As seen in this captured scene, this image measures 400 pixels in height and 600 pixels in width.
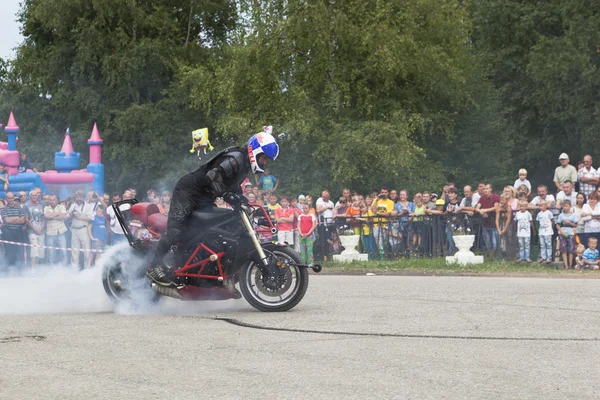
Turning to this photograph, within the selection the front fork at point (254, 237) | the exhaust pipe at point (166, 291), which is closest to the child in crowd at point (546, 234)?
the front fork at point (254, 237)

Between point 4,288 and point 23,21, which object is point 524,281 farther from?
point 23,21

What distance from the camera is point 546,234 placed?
19.5m

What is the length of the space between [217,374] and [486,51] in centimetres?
4559

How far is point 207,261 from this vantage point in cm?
1127

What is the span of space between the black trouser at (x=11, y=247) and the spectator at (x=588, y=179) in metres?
11.9

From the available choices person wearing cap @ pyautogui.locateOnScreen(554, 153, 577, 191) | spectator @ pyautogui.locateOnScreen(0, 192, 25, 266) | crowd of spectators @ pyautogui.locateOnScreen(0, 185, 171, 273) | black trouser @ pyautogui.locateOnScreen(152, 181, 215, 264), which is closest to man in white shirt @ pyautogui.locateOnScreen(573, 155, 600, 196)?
person wearing cap @ pyautogui.locateOnScreen(554, 153, 577, 191)

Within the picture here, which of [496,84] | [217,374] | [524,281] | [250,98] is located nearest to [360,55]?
[250,98]

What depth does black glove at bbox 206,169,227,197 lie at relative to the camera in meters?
11.0

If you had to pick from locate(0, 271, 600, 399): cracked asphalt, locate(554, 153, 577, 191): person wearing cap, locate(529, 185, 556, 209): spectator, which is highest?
locate(554, 153, 577, 191): person wearing cap

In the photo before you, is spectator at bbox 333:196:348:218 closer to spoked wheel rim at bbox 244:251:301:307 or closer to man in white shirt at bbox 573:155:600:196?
man in white shirt at bbox 573:155:600:196

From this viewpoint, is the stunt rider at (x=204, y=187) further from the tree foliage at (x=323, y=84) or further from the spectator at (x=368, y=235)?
the tree foliage at (x=323, y=84)

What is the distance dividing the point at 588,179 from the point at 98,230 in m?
10.7

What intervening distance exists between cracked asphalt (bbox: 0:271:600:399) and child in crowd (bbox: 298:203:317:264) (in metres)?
8.28

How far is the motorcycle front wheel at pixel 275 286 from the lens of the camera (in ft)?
36.9
